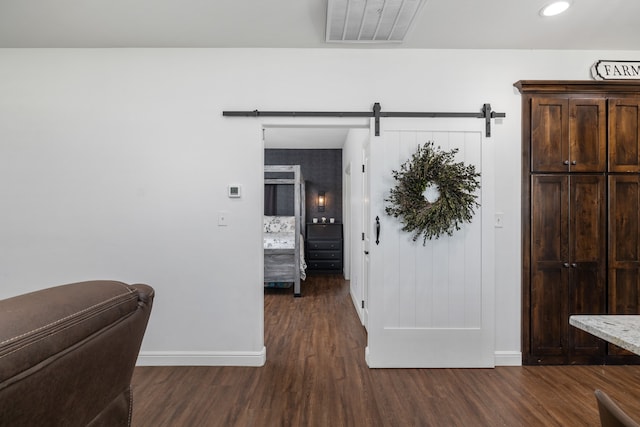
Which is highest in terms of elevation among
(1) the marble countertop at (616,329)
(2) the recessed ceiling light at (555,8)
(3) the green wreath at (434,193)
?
(2) the recessed ceiling light at (555,8)

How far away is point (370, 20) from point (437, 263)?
1875 mm

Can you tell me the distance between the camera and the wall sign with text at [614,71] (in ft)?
8.80

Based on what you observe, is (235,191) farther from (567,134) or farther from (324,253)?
(324,253)

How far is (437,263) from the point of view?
2625mm

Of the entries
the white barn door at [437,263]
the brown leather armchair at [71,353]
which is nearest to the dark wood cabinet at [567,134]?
the white barn door at [437,263]

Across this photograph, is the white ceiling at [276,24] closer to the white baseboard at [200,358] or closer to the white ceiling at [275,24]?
the white ceiling at [275,24]

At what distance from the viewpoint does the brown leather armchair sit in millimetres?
552

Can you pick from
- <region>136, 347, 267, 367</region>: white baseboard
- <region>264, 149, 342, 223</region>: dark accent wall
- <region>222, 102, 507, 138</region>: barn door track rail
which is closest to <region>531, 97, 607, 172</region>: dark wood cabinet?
<region>222, 102, 507, 138</region>: barn door track rail

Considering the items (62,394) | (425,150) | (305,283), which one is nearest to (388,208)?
(425,150)

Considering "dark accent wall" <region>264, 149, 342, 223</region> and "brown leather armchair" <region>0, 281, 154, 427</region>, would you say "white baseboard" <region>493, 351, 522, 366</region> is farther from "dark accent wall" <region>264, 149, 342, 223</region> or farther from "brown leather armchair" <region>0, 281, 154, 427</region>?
Result: "dark accent wall" <region>264, 149, 342, 223</region>

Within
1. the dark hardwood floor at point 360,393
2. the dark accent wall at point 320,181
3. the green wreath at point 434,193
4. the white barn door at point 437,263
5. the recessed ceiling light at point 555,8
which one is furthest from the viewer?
the dark accent wall at point 320,181

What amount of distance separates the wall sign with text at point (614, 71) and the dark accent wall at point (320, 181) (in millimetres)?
4712

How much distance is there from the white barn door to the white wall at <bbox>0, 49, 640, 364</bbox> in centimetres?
18

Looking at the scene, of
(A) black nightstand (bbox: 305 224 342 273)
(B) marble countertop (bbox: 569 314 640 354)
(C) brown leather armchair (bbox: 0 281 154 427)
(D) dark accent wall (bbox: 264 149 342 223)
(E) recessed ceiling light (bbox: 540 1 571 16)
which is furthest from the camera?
(D) dark accent wall (bbox: 264 149 342 223)
